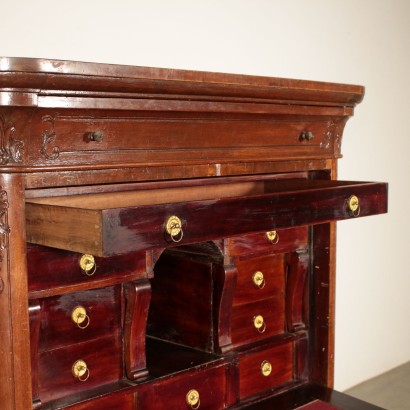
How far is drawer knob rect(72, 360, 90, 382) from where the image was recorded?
1.83 metres

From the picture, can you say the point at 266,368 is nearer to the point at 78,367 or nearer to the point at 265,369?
the point at 265,369

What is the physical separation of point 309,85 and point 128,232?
982 mm

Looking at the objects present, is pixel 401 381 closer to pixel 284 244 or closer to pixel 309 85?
pixel 284 244

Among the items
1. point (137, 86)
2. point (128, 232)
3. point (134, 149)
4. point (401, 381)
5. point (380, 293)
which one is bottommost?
point (401, 381)

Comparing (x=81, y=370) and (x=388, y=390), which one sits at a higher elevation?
(x=81, y=370)

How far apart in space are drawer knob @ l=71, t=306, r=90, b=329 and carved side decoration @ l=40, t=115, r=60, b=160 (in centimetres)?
42

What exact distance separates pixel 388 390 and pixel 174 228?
8.14 feet

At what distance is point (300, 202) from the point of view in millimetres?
1893

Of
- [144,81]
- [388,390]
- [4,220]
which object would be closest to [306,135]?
[144,81]

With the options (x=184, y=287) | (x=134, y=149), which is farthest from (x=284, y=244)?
(x=134, y=149)

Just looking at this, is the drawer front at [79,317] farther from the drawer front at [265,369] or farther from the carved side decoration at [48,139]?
the drawer front at [265,369]

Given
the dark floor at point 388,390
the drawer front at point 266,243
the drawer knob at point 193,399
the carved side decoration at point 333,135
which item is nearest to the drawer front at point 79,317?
the drawer knob at point 193,399

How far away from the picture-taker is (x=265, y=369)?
237 centimetres

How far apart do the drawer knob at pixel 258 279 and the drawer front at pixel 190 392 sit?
1.03ft
